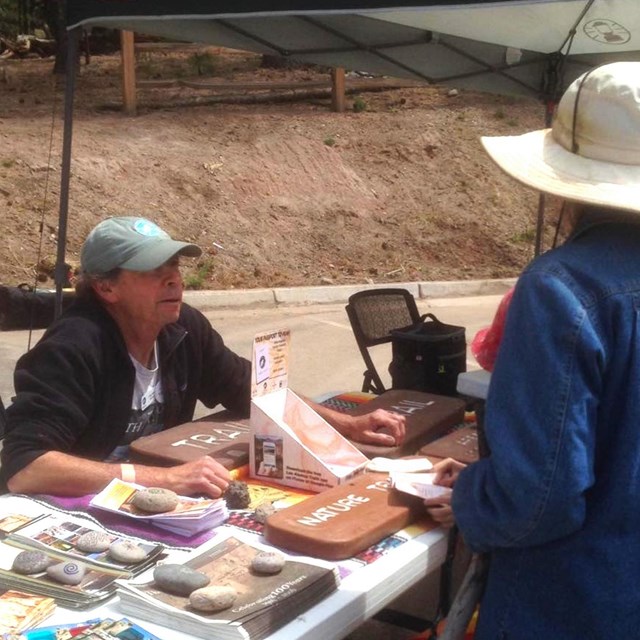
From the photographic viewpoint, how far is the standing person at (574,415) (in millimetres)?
1447

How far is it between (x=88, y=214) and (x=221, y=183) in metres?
1.73

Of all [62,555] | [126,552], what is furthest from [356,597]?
[62,555]

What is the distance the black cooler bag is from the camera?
151 inches

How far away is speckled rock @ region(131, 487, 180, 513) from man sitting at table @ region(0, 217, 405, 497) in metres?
0.13

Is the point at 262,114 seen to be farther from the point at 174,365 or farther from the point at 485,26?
the point at 174,365

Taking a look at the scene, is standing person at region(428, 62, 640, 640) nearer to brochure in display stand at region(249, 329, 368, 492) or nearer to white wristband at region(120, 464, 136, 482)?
brochure in display stand at region(249, 329, 368, 492)

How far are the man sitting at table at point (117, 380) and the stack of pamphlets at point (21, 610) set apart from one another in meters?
0.53

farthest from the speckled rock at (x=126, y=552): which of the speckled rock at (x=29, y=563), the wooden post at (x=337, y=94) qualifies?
the wooden post at (x=337, y=94)

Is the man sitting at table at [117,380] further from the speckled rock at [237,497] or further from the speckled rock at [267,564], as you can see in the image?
the speckled rock at [267,564]

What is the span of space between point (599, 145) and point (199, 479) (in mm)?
1186

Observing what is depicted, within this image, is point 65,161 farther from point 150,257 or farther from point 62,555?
point 62,555

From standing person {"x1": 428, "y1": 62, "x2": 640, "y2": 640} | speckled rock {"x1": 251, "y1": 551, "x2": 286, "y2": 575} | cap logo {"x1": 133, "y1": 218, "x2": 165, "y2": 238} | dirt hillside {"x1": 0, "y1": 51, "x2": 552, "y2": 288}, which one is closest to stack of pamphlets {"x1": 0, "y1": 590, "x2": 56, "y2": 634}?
speckled rock {"x1": 251, "y1": 551, "x2": 286, "y2": 575}

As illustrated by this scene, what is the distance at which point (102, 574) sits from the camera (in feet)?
→ 6.10

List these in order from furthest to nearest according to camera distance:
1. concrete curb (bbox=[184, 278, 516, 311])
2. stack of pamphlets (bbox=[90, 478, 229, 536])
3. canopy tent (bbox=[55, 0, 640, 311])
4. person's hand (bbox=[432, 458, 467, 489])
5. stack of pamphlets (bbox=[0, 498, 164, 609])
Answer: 1. concrete curb (bbox=[184, 278, 516, 311])
2. canopy tent (bbox=[55, 0, 640, 311])
3. person's hand (bbox=[432, 458, 467, 489])
4. stack of pamphlets (bbox=[90, 478, 229, 536])
5. stack of pamphlets (bbox=[0, 498, 164, 609])
